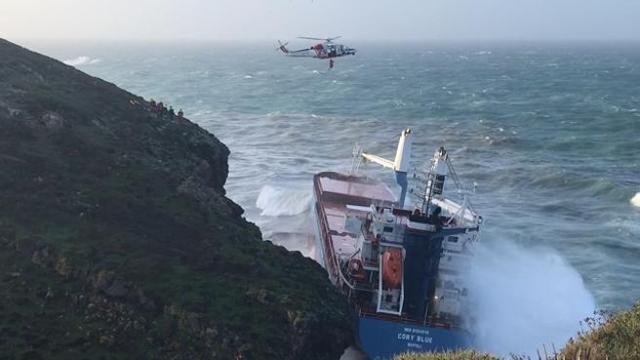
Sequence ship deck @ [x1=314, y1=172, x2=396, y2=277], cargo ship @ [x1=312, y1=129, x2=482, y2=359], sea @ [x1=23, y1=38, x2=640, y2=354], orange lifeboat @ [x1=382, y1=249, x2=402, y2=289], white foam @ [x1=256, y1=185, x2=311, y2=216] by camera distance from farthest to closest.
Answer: white foam @ [x1=256, y1=185, x2=311, y2=216], sea @ [x1=23, y1=38, x2=640, y2=354], ship deck @ [x1=314, y1=172, x2=396, y2=277], orange lifeboat @ [x1=382, y1=249, x2=402, y2=289], cargo ship @ [x1=312, y1=129, x2=482, y2=359]

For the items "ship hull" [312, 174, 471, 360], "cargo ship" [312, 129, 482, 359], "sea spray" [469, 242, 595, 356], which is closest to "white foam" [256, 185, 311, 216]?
"sea spray" [469, 242, 595, 356]

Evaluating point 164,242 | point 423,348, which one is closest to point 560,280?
point 423,348

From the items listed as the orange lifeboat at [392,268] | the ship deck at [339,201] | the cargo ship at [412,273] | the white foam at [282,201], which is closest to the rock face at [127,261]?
the cargo ship at [412,273]

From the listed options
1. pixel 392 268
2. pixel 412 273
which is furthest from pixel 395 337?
pixel 412 273

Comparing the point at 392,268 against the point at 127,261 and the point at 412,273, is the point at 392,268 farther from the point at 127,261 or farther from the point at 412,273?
the point at 127,261

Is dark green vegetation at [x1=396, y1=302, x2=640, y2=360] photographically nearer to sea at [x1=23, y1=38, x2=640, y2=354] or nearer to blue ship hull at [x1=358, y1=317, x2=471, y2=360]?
blue ship hull at [x1=358, y1=317, x2=471, y2=360]

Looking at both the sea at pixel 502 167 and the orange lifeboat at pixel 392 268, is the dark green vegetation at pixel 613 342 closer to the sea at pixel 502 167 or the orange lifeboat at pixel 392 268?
the orange lifeboat at pixel 392 268
